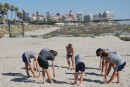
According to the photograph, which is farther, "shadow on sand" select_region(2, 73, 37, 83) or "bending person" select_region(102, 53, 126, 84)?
"shadow on sand" select_region(2, 73, 37, 83)

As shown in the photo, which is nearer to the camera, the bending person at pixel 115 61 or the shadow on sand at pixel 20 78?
the bending person at pixel 115 61

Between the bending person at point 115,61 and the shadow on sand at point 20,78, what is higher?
the bending person at point 115,61

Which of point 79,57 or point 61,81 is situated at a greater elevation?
point 79,57

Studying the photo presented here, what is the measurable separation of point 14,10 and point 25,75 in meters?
111

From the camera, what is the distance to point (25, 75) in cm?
1281

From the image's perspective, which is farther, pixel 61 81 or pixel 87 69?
pixel 87 69

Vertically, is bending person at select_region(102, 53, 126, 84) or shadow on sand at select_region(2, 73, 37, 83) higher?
bending person at select_region(102, 53, 126, 84)

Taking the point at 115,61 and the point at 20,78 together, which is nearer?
the point at 115,61

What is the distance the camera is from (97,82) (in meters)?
11.3

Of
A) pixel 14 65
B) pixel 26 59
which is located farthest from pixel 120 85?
pixel 14 65

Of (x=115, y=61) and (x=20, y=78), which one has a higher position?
(x=115, y=61)

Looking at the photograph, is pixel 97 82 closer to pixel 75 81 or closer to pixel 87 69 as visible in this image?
pixel 75 81

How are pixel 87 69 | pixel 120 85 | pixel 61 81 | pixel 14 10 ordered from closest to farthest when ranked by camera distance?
pixel 120 85 < pixel 61 81 < pixel 87 69 < pixel 14 10

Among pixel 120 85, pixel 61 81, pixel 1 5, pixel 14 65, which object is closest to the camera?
pixel 120 85
